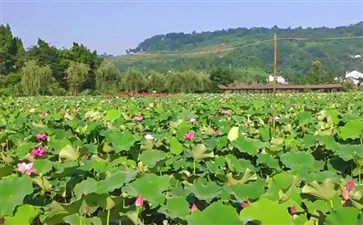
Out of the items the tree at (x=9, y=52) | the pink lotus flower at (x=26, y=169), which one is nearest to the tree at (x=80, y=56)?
the tree at (x=9, y=52)

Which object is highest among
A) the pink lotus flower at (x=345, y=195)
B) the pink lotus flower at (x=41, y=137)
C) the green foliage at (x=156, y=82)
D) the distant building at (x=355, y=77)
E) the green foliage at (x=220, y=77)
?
the pink lotus flower at (x=345, y=195)

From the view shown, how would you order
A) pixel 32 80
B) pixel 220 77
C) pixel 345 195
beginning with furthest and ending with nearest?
pixel 220 77 → pixel 32 80 → pixel 345 195

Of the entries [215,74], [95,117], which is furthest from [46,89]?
[95,117]

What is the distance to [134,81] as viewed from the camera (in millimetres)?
41344

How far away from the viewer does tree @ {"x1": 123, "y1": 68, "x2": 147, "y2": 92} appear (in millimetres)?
41031

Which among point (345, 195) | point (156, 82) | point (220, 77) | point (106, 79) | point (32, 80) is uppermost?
point (345, 195)

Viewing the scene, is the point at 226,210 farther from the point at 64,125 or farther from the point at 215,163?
the point at 64,125

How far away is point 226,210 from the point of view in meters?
1.04

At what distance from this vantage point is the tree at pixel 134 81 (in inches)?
1615

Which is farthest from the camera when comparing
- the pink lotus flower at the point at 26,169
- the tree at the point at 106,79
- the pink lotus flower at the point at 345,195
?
the tree at the point at 106,79

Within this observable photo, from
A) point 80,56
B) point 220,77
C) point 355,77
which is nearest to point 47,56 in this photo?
point 80,56

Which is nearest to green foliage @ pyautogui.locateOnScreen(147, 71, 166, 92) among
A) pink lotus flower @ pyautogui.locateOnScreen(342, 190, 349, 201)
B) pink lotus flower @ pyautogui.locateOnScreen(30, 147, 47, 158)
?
pink lotus flower @ pyautogui.locateOnScreen(30, 147, 47, 158)

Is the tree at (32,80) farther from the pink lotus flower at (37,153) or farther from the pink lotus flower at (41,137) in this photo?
the pink lotus flower at (37,153)

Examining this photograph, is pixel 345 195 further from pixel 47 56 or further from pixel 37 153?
pixel 47 56
